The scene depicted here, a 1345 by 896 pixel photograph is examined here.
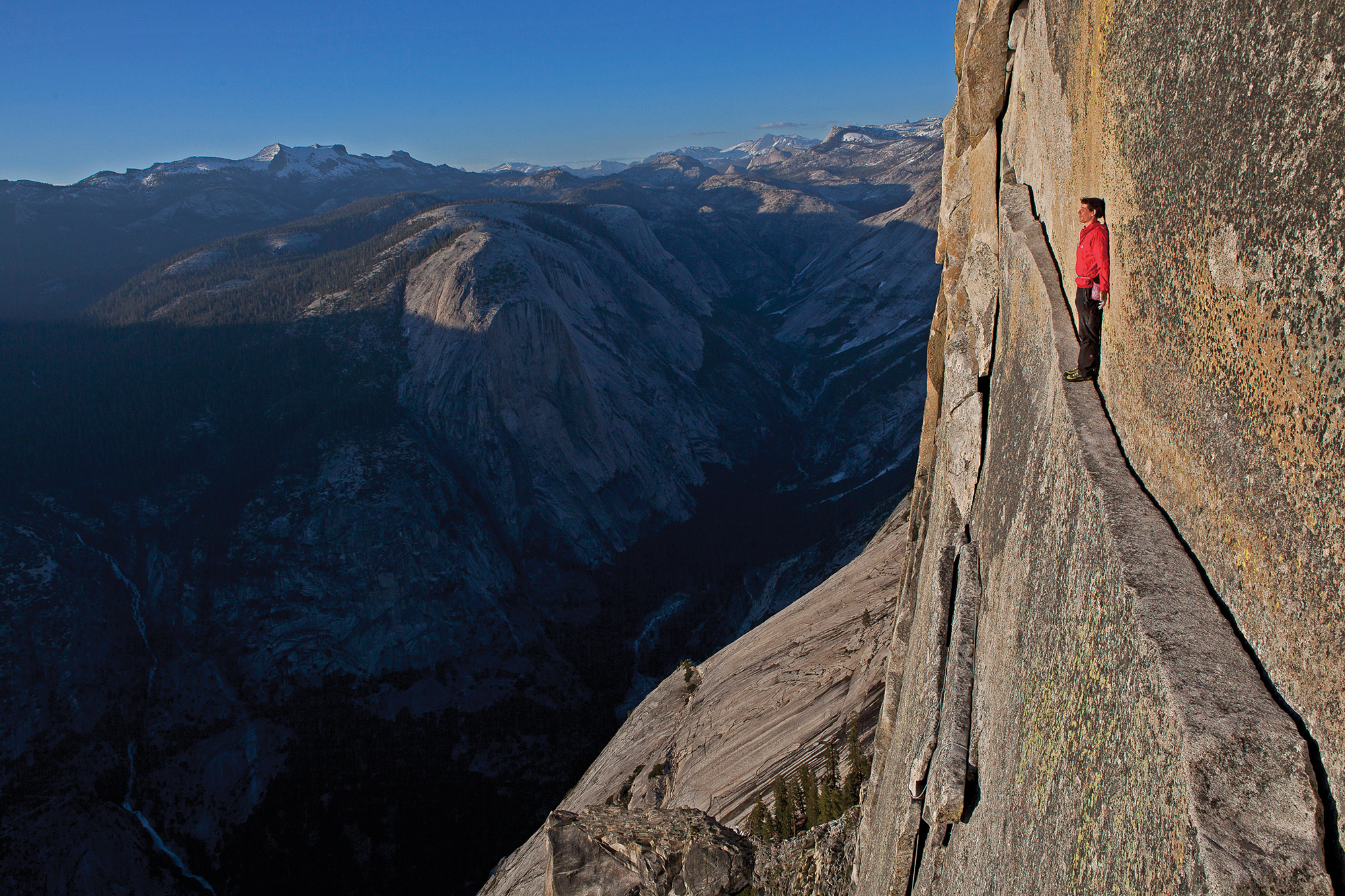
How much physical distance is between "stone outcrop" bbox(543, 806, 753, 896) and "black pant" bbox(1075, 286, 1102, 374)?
18003 mm

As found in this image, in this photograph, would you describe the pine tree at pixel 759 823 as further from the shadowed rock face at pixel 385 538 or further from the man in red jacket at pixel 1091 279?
the man in red jacket at pixel 1091 279

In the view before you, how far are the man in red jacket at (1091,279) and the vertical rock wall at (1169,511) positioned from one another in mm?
129

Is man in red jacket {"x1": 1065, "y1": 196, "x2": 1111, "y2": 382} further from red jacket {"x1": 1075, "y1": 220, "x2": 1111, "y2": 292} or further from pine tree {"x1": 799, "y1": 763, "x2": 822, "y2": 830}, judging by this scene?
pine tree {"x1": 799, "y1": 763, "x2": 822, "y2": 830}

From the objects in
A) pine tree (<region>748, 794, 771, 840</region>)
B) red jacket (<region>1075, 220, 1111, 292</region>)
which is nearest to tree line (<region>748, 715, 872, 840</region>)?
pine tree (<region>748, 794, 771, 840</region>)

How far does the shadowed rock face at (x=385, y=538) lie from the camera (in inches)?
1966

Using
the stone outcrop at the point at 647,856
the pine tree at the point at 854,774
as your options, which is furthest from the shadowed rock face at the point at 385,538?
the stone outcrop at the point at 647,856

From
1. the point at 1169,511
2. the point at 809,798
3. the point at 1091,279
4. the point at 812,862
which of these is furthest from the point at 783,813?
the point at 1169,511

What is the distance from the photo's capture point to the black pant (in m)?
7.22

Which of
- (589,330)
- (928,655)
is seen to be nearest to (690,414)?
(589,330)

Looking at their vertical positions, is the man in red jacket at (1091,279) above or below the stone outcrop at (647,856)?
above

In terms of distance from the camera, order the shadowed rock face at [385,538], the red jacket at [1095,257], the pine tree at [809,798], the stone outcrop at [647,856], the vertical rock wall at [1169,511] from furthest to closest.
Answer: the shadowed rock face at [385,538]
the stone outcrop at [647,856]
the pine tree at [809,798]
the red jacket at [1095,257]
the vertical rock wall at [1169,511]

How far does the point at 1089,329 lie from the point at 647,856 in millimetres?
19881

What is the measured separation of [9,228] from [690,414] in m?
194

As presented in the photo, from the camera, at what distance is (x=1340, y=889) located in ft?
11.4
